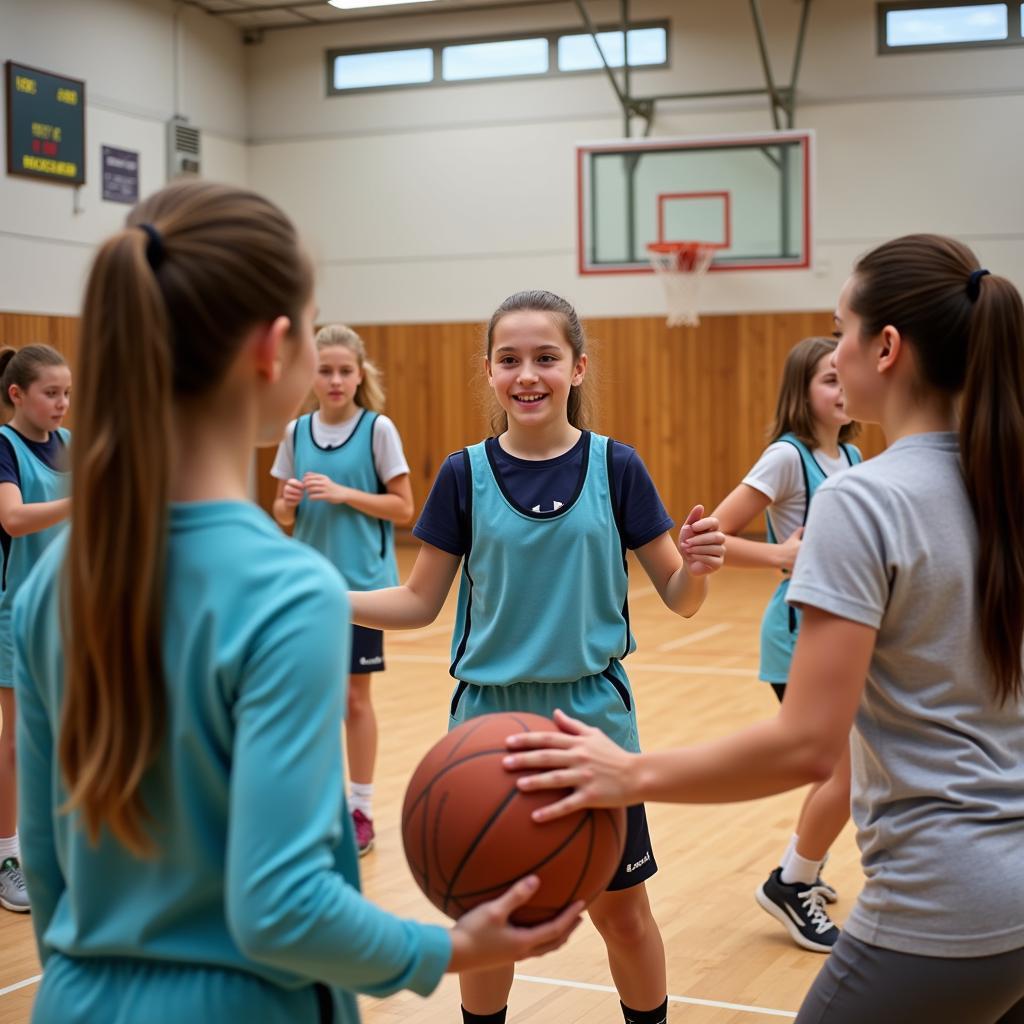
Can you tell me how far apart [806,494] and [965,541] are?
2.34 meters

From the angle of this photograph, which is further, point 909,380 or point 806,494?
point 806,494

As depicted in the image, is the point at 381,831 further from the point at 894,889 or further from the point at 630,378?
the point at 630,378

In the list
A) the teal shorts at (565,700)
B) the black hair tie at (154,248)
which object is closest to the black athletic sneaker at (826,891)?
the teal shorts at (565,700)

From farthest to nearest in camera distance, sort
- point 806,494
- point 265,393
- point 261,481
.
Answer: point 261,481 → point 806,494 → point 265,393

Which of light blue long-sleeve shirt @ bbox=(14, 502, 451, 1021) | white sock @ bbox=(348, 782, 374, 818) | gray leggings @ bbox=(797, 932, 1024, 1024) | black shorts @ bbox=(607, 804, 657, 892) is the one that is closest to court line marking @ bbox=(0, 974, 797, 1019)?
black shorts @ bbox=(607, 804, 657, 892)

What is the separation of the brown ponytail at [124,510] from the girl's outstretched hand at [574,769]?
0.52m

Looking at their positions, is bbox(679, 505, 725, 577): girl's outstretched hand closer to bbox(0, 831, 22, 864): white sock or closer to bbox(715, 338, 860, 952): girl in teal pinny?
bbox(715, 338, 860, 952): girl in teal pinny

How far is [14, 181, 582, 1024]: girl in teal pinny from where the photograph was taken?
1.20m

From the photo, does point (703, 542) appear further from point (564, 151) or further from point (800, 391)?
point (564, 151)

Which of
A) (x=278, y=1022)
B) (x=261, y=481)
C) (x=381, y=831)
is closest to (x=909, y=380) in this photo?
(x=278, y=1022)

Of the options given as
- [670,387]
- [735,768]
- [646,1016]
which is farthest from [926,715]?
[670,387]

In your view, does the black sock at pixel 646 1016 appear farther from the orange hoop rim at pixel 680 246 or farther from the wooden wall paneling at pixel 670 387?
the wooden wall paneling at pixel 670 387

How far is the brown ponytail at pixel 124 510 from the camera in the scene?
1251 mm

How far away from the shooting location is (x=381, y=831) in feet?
16.4
